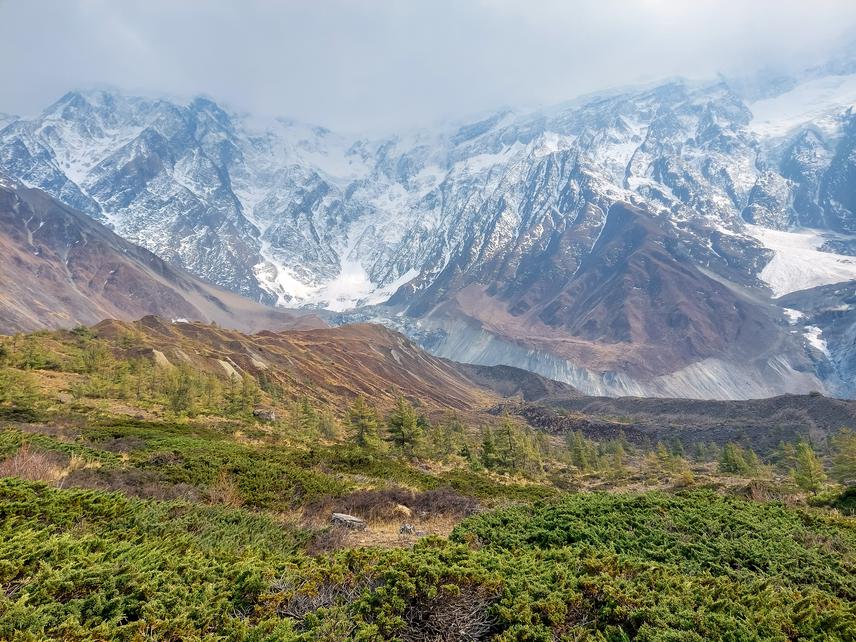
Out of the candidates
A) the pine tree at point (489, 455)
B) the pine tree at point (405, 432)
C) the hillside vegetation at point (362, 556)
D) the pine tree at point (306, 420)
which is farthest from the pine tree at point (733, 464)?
the pine tree at point (306, 420)

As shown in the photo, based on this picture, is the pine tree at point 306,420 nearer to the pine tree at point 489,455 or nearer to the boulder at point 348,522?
the pine tree at point 489,455

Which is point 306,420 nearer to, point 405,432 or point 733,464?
point 405,432

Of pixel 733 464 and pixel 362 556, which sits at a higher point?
pixel 362 556

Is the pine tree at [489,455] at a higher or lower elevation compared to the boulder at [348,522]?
lower

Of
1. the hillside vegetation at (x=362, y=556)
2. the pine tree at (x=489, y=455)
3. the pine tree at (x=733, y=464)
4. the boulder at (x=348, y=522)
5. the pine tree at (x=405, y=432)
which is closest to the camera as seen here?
the hillside vegetation at (x=362, y=556)

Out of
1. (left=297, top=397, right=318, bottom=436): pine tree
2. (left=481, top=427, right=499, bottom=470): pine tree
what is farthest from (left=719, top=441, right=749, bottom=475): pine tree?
(left=297, top=397, right=318, bottom=436): pine tree

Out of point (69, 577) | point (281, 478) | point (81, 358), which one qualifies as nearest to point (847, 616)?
point (69, 577)

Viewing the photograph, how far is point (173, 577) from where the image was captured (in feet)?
24.5

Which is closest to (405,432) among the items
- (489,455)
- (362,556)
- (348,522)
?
(489,455)

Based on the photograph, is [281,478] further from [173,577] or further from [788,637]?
[788,637]

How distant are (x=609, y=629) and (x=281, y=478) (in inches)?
577

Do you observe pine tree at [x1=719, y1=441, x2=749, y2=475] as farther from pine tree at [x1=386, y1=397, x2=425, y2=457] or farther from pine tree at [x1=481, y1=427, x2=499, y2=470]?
pine tree at [x1=386, y1=397, x2=425, y2=457]

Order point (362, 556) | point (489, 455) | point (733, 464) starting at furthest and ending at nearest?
point (733, 464) < point (489, 455) < point (362, 556)

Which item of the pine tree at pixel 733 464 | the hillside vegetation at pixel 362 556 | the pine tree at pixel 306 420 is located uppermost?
the hillside vegetation at pixel 362 556
